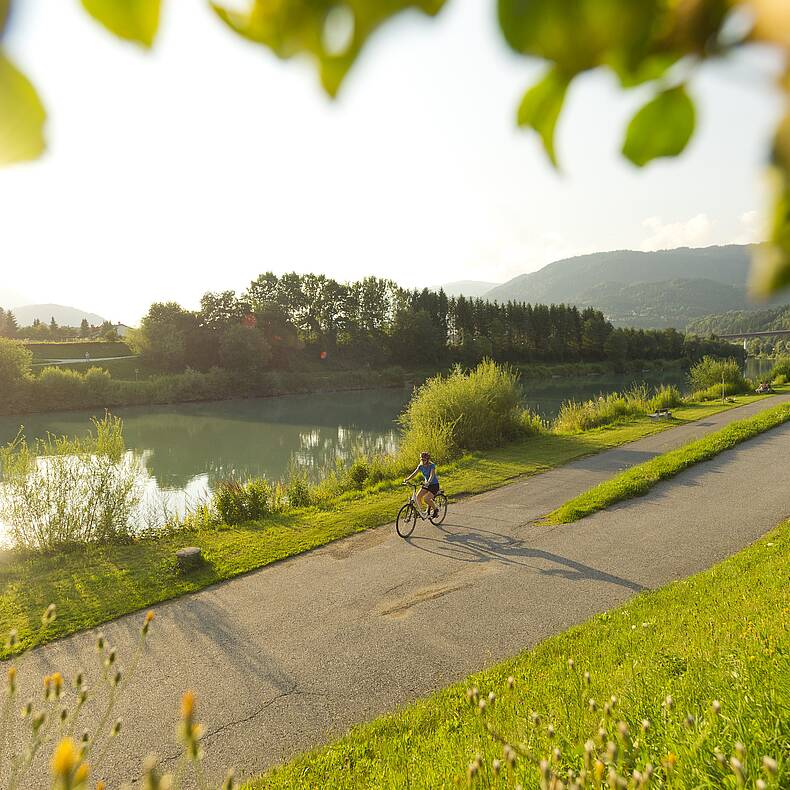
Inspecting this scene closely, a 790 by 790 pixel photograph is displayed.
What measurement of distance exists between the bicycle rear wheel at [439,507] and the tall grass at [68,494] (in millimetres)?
5905

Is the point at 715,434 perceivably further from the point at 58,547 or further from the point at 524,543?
the point at 58,547

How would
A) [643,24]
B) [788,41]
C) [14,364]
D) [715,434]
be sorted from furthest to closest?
[14,364] → [715,434] → [643,24] → [788,41]

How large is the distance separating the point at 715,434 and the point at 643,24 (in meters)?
20.2

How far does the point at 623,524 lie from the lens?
1023cm

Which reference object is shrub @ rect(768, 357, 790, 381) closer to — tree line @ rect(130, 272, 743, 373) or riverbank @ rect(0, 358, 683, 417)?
riverbank @ rect(0, 358, 683, 417)

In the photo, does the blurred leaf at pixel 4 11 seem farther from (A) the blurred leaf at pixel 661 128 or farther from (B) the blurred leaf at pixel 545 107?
(A) the blurred leaf at pixel 661 128

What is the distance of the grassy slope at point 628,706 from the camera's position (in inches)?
115

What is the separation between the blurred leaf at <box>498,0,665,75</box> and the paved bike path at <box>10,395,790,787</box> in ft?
17.7

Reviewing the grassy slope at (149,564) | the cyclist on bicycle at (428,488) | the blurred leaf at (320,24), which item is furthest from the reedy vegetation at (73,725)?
the cyclist on bicycle at (428,488)

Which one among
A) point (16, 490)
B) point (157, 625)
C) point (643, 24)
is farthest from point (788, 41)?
point (16, 490)

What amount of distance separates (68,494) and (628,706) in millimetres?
9997

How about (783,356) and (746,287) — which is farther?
(783,356)

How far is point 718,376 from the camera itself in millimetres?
33250

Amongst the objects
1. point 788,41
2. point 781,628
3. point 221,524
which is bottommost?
point 221,524
